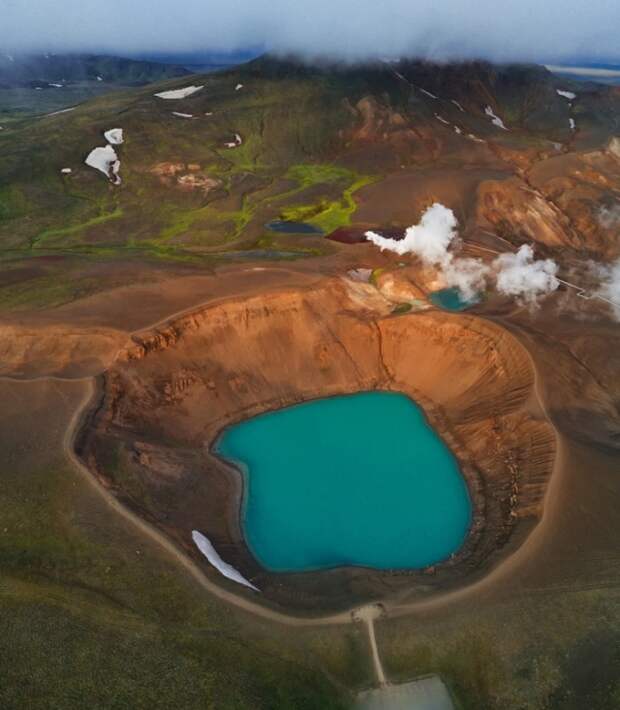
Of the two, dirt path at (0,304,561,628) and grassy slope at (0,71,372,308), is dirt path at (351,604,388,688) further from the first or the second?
grassy slope at (0,71,372,308)

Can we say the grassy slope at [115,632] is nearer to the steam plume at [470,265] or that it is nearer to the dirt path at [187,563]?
the dirt path at [187,563]

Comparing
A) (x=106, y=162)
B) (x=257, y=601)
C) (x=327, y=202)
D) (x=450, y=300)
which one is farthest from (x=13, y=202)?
(x=257, y=601)

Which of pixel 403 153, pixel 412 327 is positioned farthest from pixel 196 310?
pixel 403 153

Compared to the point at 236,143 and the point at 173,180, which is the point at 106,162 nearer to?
the point at 173,180

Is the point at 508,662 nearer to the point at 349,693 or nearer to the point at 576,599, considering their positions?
the point at 576,599

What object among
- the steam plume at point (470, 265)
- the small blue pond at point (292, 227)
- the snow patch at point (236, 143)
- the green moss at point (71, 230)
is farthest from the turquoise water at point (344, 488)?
the snow patch at point (236, 143)
